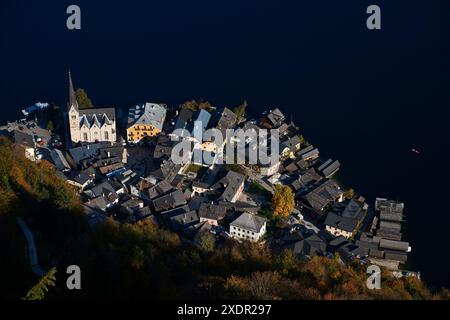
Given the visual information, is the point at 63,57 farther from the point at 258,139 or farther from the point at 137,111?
the point at 258,139

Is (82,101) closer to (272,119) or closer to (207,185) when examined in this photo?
(207,185)

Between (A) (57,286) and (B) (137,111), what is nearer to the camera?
(A) (57,286)

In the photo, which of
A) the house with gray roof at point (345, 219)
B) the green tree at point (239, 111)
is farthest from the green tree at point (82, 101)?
the house with gray roof at point (345, 219)

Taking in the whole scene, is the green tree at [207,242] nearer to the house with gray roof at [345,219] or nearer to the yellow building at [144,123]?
the house with gray roof at [345,219]

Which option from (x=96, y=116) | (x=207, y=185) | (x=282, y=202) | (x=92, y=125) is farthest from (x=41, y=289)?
(x=96, y=116)

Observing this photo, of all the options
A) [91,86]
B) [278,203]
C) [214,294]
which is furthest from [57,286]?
[91,86]
